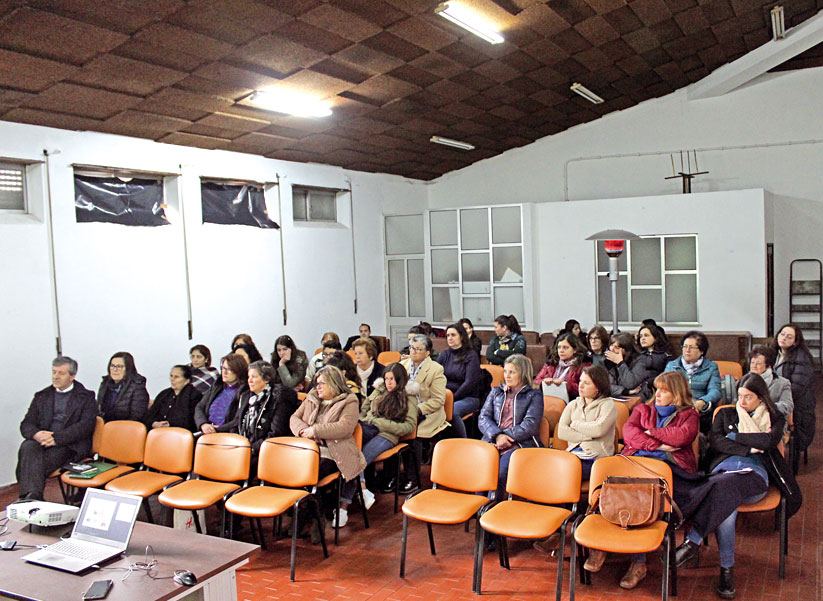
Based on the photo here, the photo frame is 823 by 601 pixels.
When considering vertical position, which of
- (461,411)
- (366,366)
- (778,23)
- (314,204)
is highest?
(778,23)

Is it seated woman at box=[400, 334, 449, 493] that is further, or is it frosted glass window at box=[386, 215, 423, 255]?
frosted glass window at box=[386, 215, 423, 255]

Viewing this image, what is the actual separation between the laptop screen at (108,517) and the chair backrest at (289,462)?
1540 millimetres

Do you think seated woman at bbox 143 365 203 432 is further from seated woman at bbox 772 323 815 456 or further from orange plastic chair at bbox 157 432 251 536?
seated woman at bbox 772 323 815 456

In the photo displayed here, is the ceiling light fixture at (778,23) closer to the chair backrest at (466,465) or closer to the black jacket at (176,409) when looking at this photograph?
the chair backrest at (466,465)

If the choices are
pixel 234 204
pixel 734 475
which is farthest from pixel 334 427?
pixel 234 204

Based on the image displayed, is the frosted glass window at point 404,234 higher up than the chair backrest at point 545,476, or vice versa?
the frosted glass window at point 404,234

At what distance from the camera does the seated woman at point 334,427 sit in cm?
521

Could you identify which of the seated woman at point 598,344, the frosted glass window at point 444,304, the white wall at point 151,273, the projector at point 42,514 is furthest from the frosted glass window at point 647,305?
the projector at point 42,514

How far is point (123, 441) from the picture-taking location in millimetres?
5715

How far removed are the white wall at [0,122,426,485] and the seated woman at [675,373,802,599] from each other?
5772 millimetres

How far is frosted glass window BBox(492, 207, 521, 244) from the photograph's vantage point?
1169 centimetres

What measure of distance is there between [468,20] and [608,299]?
19.9 ft

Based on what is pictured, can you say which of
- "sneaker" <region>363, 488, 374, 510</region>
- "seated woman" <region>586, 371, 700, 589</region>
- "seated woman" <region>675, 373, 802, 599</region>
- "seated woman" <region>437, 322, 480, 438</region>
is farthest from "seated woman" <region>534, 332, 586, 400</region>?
"sneaker" <region>363, 488, 374, 510</region>

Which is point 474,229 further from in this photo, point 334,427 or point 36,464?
point 36,464
